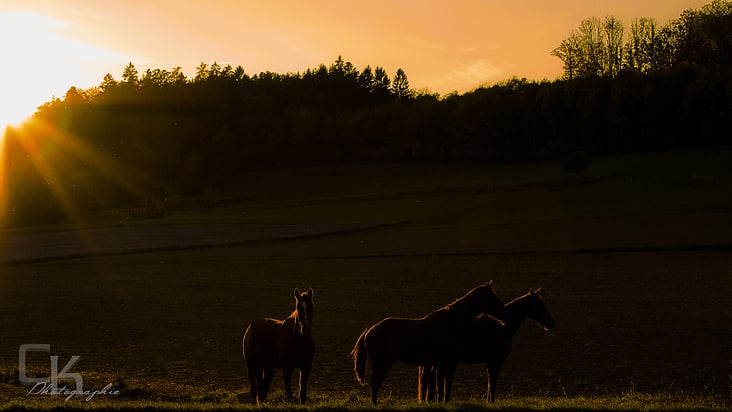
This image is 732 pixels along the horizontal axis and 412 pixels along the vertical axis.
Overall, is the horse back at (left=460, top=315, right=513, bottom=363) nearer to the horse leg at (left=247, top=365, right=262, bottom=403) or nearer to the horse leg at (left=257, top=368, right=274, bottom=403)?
the horse leg at (left=257, top=368, right=274, bottom=403)

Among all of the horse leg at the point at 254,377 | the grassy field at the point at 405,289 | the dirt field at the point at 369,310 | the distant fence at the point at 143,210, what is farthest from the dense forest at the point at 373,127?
the horse leg at the point at 254,377

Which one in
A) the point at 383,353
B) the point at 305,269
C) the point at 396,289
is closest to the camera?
the point at 383,353

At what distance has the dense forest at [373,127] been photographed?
127188 millimetres

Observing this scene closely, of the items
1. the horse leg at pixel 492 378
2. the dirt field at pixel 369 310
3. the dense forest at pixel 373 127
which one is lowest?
the dirt field at pixel 369 310

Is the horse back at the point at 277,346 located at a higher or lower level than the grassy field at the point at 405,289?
higher

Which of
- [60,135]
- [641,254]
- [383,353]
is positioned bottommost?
[641,254]

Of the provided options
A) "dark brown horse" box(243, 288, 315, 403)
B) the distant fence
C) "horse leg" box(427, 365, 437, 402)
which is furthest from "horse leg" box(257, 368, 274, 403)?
the distant fence

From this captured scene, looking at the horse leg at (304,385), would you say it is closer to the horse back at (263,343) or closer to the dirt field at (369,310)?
the horse back at (263,343)

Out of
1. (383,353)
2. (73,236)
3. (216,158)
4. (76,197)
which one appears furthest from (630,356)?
(216,158)

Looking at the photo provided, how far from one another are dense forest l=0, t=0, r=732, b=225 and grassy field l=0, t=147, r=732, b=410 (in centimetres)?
3114

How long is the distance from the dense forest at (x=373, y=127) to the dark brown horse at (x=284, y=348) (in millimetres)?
105349

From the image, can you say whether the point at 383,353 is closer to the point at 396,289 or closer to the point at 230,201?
the point at 396,289

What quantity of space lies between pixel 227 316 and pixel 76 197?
104 meters

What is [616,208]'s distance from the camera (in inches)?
3022
